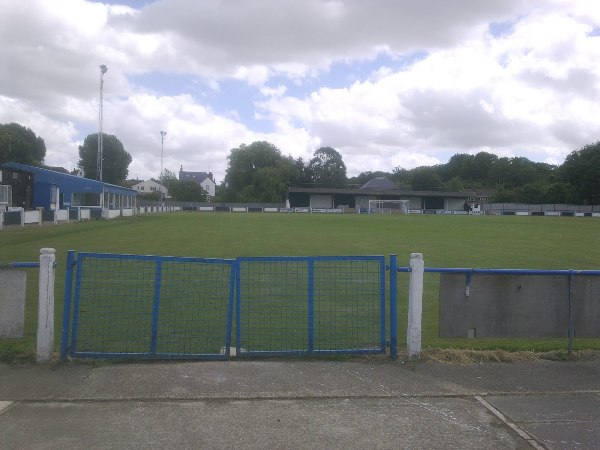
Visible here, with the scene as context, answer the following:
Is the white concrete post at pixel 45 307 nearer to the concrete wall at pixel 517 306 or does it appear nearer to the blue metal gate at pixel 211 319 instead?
the blue metal gate at pixel 211 319

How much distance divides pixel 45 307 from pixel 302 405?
3128 mm

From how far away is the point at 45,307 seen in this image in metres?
6.63

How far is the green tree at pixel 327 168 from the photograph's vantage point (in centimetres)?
12862

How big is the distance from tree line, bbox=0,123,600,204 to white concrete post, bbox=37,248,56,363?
253ft

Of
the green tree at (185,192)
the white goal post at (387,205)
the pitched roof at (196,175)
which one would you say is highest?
the pitched roof at (196,175)

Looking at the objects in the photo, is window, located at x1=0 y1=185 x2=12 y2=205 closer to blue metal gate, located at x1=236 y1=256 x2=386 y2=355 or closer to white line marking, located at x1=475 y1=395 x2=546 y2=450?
blue metal gate, located at x1=236 y1=256 x2=386 y2=355

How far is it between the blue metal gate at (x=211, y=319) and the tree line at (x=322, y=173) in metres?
74.6

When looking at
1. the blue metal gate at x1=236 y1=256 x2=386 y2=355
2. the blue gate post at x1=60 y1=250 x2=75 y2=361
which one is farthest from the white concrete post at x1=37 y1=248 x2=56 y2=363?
the blue metal gate at x1=236 y1=256 x2=386 y2=355

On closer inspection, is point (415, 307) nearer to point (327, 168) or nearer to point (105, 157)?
point (105, 157)

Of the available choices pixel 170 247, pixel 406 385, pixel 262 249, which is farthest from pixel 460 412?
pixel 170 247

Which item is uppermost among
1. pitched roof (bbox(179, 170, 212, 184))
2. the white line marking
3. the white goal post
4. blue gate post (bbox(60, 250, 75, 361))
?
pitched roof (bbox(179, 170, 212, 184))

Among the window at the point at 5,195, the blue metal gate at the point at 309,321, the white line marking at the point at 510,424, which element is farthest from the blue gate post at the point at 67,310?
the window at the point at 5,195

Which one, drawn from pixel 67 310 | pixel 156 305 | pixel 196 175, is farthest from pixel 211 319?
pixel 196 175

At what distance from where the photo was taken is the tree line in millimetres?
103938
